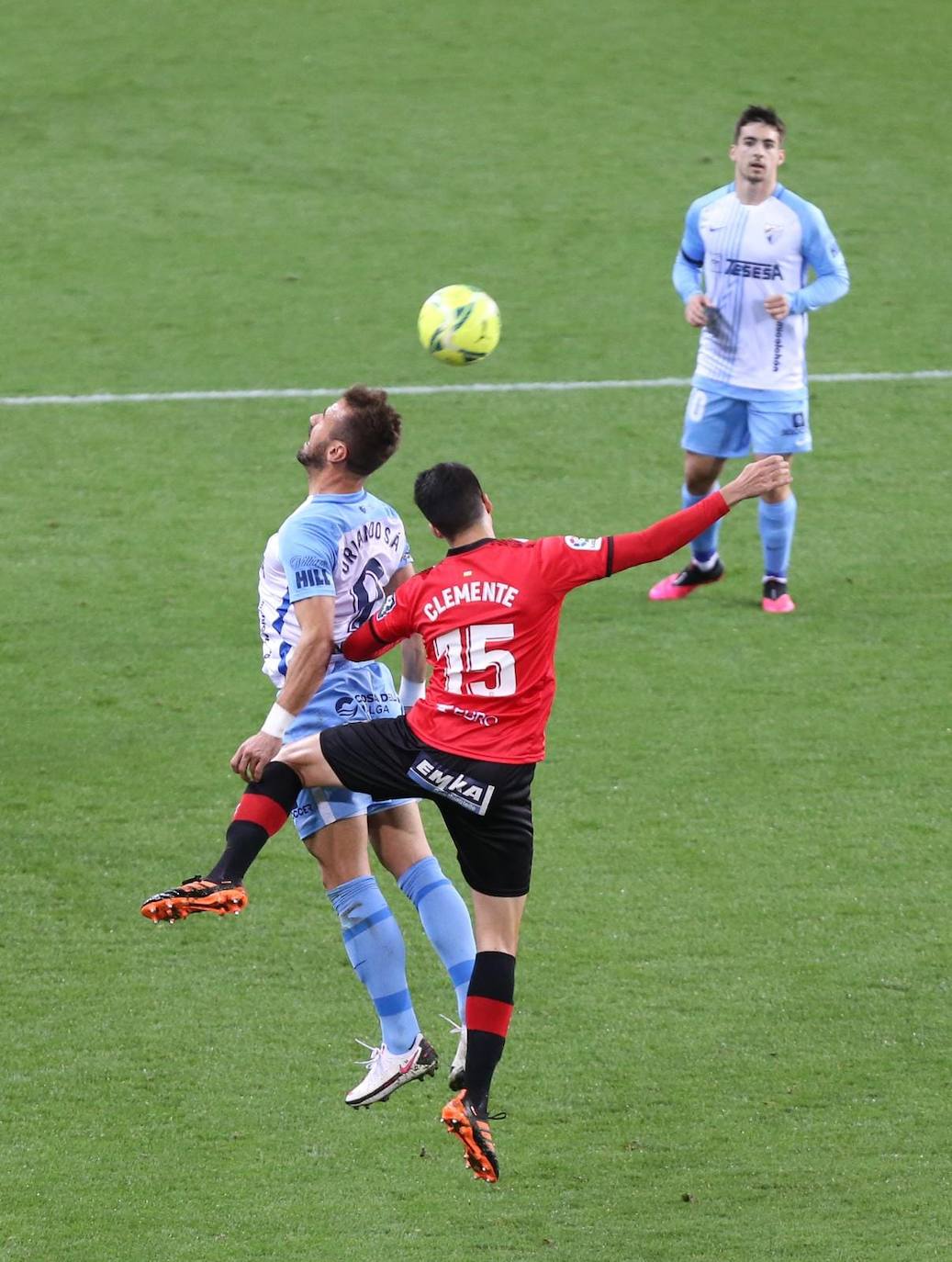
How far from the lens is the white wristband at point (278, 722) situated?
5688mm

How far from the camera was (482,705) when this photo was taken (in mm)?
5598

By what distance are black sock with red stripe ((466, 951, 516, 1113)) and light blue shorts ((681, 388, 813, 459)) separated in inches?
190

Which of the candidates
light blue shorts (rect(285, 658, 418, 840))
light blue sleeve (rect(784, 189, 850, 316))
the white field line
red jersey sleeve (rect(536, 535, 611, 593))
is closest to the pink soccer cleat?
light blue sleeve (rect(784, 189, 850, 316))

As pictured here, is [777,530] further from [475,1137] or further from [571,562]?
[475,1137]

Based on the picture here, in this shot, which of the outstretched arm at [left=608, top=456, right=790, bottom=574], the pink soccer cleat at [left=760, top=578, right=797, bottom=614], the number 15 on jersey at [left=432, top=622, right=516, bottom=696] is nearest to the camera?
the outstretched arm at [left=608, top=456, right=790, bottom=574]

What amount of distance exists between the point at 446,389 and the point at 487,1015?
8.29 m

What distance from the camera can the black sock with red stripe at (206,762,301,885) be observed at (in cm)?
553

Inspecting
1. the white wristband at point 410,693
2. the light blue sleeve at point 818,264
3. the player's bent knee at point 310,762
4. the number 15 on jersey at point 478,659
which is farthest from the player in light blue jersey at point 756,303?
the player's bent knee at point 310,762

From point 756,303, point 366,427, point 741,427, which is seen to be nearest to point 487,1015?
point 366,427

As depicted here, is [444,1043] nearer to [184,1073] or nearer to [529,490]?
[184,1073]

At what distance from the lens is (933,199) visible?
16.7m

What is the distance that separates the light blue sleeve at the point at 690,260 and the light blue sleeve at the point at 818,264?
0.51m

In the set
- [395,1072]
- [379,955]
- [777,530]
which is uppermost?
[777,530]

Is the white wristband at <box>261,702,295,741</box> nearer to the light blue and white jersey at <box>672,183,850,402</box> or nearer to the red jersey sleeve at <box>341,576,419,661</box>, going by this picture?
the red jersey sleeve at <box>341,576,419,661</box>
